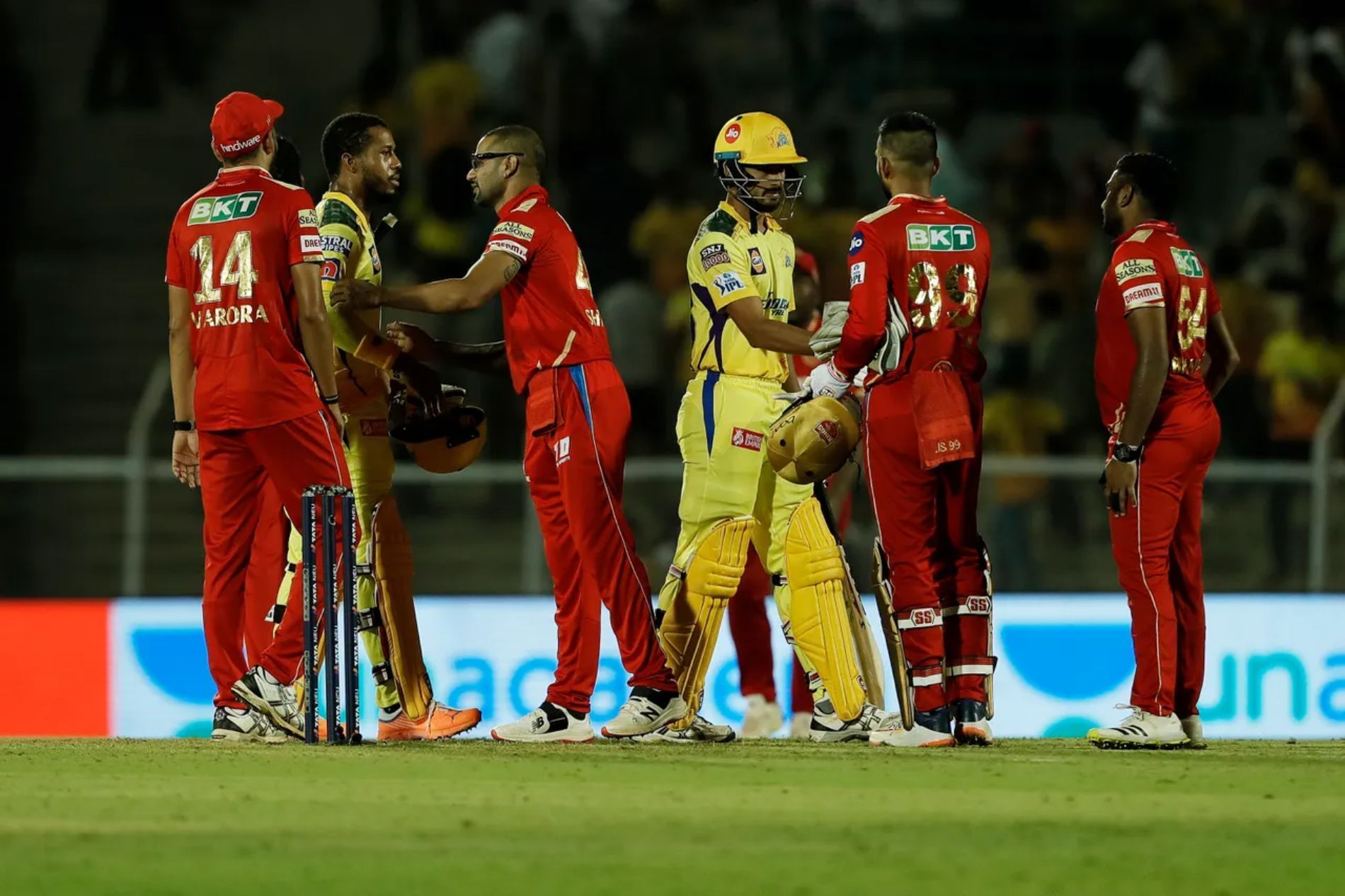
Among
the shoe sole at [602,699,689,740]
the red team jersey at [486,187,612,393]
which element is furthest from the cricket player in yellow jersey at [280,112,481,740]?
the shoe sole at [602,699,689,740]

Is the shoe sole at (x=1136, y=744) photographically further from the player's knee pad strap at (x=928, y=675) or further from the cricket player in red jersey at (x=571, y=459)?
the cricket player in red jersey at (x=571, y=459)

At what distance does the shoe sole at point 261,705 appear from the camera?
23.5 feet

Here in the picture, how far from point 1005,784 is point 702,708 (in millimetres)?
4946

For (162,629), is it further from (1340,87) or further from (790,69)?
(1340,87)

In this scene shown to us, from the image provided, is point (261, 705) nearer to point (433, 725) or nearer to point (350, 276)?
point (433, 725)

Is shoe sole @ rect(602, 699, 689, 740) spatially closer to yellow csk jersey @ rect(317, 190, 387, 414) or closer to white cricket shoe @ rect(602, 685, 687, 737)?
white cricket shoe @ rect(602, 685, 687, 737)

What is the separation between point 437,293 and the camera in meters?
7.23

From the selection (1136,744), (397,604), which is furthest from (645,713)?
(1136,744)

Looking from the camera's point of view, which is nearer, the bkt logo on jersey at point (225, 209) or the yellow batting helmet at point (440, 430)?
the bkt logo on jersey at point (225, 209)

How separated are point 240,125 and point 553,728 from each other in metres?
2.27

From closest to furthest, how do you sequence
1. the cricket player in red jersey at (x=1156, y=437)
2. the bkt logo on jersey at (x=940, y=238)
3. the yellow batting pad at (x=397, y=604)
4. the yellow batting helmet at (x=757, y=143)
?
the bkt logo on jersey at (x=940, y=238) < the cricket player in red jersey at (x=1156, y=437) < the yellow batting helmet at (x=757, y=143) < the yellow batting pad at (x=397, y=604)

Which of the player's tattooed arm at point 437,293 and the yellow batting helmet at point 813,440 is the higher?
the player's tattooed arm at point 437,293

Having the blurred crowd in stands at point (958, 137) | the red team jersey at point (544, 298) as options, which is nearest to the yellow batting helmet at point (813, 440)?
the red team jersey at point (544, 298)

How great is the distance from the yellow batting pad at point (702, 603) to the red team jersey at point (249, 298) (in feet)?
4.67
